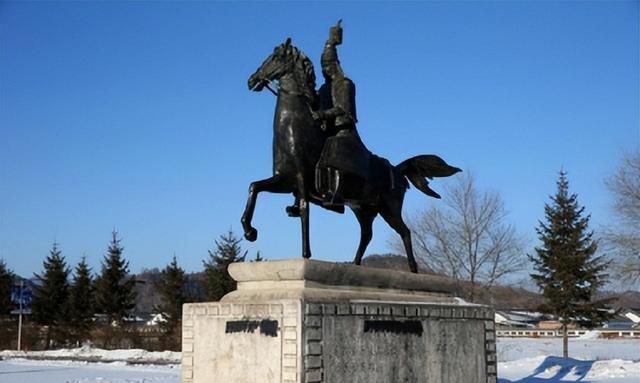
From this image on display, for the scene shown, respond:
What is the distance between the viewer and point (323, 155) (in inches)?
443

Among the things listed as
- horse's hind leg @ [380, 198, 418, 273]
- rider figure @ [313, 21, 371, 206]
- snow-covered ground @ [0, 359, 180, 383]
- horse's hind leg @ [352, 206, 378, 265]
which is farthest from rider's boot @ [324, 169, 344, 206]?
snow-covered ground @ [0, 359, 180, 383]

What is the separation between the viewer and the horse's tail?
43.8 feet

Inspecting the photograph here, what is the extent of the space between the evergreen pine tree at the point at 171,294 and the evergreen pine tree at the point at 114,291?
601 cm

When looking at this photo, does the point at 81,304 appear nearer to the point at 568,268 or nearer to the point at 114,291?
the point at 114,291

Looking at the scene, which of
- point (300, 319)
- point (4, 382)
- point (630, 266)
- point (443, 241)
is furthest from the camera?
point (443, 241)

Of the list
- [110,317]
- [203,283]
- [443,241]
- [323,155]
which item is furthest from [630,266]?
[110,317]

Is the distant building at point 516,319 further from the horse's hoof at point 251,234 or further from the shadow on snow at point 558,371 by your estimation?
the horse's hoof at point 251,234

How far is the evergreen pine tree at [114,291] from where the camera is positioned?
46.5 metres

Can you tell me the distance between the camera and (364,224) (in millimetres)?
12688

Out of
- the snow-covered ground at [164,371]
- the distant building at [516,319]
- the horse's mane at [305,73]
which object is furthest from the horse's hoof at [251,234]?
the distant building at [516,319]

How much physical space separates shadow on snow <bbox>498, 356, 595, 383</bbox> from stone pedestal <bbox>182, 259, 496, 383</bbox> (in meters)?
10.6

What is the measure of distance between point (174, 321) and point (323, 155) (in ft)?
99.9

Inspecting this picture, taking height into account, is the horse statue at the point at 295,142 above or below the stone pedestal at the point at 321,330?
above

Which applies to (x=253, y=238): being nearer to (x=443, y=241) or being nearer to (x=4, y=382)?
(x=4, y=382)
